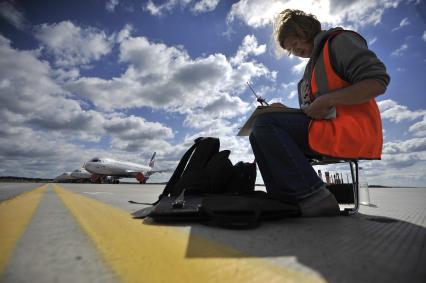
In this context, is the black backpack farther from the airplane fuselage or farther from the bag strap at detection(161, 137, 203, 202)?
the airplane fuselage

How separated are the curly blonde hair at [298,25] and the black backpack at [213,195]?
3.74 ft

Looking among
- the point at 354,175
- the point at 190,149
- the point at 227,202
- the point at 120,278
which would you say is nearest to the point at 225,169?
the point at 190,149

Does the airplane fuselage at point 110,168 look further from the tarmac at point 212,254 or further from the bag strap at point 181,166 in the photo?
the tarmac at point 212,254

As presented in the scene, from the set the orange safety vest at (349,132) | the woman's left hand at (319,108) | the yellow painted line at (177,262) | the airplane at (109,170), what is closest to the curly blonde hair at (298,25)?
the orange safety vest at (349,132)

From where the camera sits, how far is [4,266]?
70 centimetres

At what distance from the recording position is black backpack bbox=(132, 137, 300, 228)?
1430 millimetres

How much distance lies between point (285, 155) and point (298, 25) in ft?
3.69

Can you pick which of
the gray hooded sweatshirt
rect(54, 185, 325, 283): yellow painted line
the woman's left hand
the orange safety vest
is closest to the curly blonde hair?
the gray hooded sweatshirt

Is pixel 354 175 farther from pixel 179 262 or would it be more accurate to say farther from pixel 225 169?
pixel 179 262

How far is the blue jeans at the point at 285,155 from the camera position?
174cm

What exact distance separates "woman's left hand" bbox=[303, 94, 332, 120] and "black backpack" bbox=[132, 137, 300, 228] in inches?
26.0

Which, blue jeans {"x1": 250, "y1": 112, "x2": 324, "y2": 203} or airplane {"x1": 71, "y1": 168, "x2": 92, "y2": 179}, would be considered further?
airplane {"x1": 71, "y1": 168, "x2": 92, "y2": 179}

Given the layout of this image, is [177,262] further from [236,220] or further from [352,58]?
[352,58]

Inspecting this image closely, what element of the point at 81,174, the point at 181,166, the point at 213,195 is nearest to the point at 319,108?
the point at 213,195
